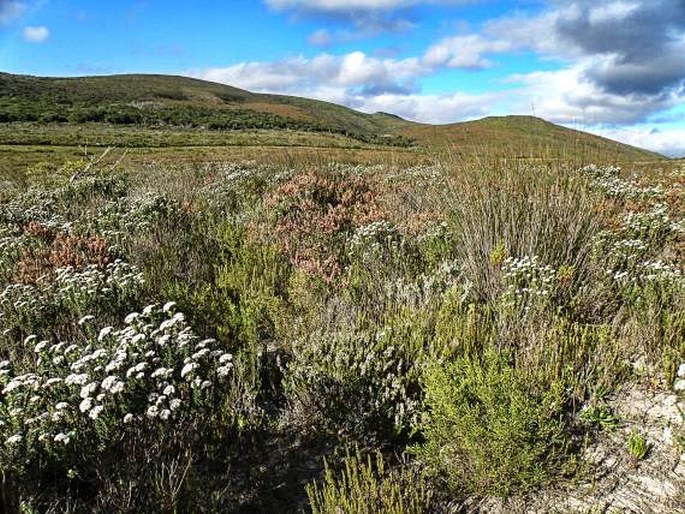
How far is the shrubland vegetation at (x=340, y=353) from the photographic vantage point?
2865mm

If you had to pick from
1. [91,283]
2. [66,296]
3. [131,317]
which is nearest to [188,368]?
[131,317]

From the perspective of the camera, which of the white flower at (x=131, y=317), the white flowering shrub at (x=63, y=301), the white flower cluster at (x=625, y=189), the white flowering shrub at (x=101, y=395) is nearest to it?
the white flowering shrub at (x=101, y=395)

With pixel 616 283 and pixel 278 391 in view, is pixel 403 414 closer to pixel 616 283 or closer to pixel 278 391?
pixel 278 391

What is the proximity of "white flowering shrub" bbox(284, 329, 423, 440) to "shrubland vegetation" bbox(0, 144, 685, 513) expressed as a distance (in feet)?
0.06

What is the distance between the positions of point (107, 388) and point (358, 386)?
173 cm

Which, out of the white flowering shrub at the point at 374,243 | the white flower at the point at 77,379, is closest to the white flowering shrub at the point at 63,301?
the white flower at the point at 77,379

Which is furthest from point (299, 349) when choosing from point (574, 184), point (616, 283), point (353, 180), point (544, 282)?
point (353, 180)

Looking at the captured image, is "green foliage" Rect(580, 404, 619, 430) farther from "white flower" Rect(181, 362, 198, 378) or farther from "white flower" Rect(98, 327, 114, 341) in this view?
"white flower" Rect(98, 327, 114, 341)

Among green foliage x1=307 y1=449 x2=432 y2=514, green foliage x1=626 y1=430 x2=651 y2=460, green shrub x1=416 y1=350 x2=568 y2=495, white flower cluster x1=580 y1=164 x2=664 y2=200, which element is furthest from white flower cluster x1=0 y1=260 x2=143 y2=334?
white flower cluster x1=580 y1=164 x2=664 y2=200

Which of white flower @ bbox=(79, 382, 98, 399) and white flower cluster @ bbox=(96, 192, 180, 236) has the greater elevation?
white flower cluster @ bbox=(96, 192, 180, 236)

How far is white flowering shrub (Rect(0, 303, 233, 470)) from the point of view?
274cm

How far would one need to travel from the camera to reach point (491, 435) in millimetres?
2902

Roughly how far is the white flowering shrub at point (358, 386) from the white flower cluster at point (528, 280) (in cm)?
115

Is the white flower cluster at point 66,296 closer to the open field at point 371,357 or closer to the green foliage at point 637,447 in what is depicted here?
the open field at point 371,357
